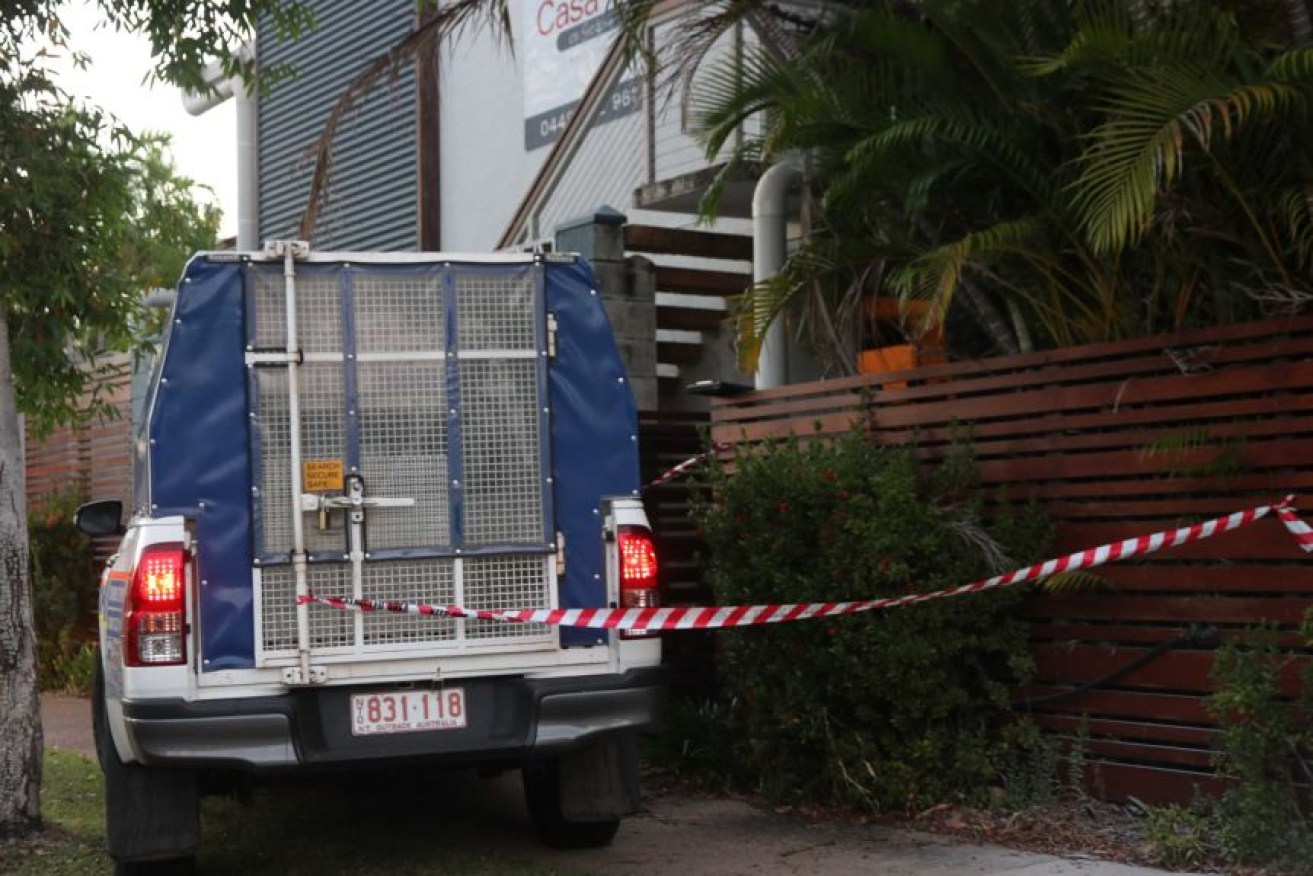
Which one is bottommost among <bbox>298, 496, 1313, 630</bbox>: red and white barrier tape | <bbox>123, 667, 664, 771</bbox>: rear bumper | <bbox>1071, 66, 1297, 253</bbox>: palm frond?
<bbox>123, 667, 664, 771</bbox>: rear bumper

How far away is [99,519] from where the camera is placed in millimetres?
8328

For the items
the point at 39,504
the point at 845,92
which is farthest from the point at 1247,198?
the point at 39,504

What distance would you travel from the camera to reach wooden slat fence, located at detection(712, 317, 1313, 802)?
22.1 feet

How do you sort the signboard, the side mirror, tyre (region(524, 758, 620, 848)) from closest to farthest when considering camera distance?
1. tyre (region(524, 758, 620, 848))
2. the side mirror
3. the signboard

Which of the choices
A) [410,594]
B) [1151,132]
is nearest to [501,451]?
[410,594]

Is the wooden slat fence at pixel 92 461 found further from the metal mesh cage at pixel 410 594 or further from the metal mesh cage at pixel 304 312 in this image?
the metal mesh cage at pixel 410 594

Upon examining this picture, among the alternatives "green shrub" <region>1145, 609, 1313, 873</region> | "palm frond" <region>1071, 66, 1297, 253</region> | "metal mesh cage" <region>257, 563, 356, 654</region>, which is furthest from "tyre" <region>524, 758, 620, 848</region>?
"palm frond" <region>1071, 66, 1297, 253</region>

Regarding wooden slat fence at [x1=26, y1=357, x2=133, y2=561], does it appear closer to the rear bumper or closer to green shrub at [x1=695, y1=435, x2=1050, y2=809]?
green shrub at [x1=695, y1=435, x2=1050, y2=809]

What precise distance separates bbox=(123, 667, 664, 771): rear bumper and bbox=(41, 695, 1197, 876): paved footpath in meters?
0.74

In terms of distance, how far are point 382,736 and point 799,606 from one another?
1.96 metres

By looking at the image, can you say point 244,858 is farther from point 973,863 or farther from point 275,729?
point 973,863

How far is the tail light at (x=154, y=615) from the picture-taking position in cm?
636

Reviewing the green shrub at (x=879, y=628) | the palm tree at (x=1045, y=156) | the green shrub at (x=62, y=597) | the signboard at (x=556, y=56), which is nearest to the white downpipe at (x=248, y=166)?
the signboard at (x=556, y=56)

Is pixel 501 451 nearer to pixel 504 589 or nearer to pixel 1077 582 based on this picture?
pixel 504 589
